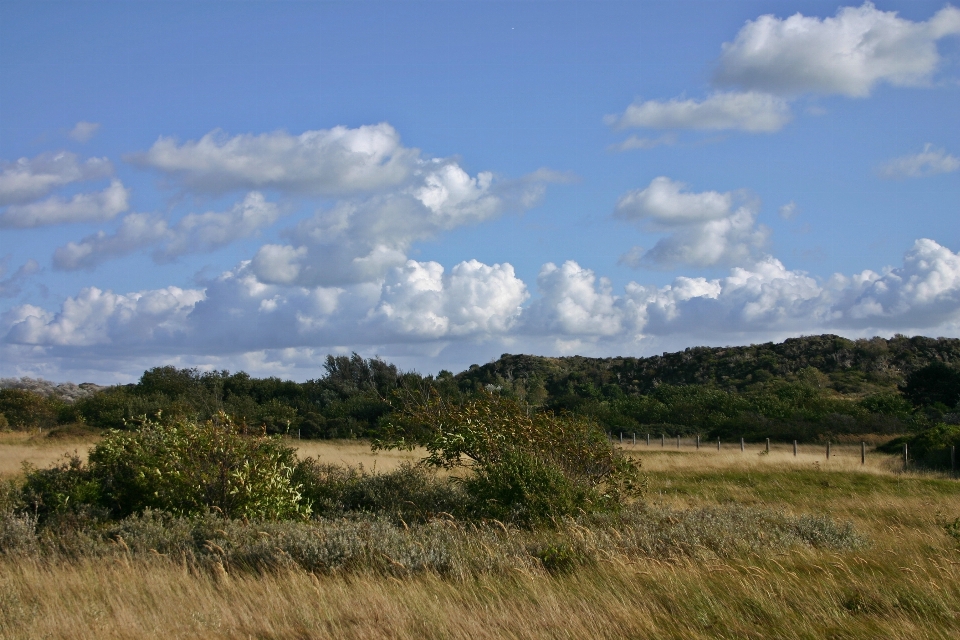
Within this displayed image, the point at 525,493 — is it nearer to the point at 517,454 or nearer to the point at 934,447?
the point at 517,454

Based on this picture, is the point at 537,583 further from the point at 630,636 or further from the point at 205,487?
the point at 205,487

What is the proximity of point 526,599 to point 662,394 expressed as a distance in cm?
6533

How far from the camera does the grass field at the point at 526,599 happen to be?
6320 mm

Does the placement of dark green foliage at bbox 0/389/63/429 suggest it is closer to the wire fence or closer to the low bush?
the wire fence

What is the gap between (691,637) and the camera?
612 centimetres

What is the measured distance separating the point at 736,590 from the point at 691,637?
1214 mm

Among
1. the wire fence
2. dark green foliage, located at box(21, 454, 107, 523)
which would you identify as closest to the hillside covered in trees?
the wire fence

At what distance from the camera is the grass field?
6320mm

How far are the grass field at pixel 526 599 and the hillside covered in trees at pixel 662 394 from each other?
1935 cm

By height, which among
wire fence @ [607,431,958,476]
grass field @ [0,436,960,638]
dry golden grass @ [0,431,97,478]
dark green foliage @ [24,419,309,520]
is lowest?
wire fence @ [607,431,958,476]

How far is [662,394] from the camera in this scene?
7056cm

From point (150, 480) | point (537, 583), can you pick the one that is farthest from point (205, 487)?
point (537, 583)

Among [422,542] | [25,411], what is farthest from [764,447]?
[25,411]

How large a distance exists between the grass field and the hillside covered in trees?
19351mm
